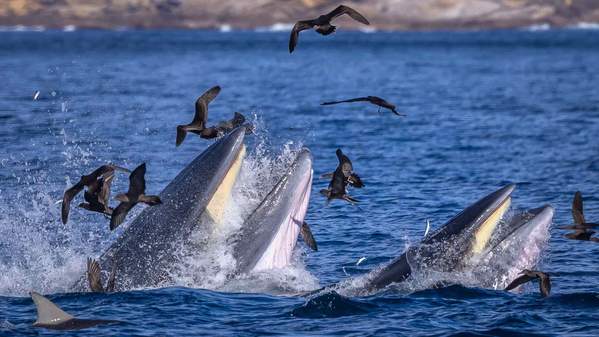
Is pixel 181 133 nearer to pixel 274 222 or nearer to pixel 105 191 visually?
pixel 105 191

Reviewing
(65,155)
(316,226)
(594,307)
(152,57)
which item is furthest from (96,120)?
(152,57)

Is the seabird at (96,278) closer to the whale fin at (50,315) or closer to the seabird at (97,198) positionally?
the whale fin at (50,315)

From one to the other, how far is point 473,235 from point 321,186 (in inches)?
508

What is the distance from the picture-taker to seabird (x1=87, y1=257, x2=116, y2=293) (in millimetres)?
14320

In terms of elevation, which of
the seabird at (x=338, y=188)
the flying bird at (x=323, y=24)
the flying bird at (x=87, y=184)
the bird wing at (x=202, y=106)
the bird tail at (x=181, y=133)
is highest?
the flying bird at (x=323, y=24)

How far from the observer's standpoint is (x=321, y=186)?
27406mm

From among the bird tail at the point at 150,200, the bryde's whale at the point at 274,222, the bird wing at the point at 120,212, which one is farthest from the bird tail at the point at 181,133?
the bryde's whale at the point at 274,222

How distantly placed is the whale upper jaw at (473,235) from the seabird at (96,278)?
3.62 meters

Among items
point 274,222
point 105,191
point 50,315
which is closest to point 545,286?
point 274,222

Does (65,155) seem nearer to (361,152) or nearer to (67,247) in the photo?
(361,152)

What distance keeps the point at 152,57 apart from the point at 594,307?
105670 mm

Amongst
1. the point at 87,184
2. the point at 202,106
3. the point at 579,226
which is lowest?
the point at 579,226

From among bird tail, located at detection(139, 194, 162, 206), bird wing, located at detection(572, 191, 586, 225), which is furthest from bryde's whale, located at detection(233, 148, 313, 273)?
bird wing, located at detection(572, 191, 586, 225)

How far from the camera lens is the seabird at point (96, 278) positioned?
14.3 m
